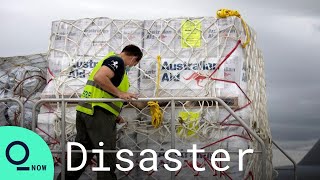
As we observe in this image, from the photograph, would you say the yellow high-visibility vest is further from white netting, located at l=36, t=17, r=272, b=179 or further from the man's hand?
white netting, located at l=36, t=17, r=272, b=179

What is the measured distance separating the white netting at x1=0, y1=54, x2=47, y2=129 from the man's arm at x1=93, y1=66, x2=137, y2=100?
1525mm

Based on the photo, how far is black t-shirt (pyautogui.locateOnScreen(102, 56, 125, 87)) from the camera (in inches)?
208

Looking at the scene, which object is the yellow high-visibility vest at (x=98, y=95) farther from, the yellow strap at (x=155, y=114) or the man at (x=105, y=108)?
the yellow strap at (x=155, y=114)

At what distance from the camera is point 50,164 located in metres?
5.09

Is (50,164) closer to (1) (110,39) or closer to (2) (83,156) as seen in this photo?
(2) (83,156)

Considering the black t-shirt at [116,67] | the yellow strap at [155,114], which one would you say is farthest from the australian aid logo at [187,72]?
the black t-shirt at [116,67]

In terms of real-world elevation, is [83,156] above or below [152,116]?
below

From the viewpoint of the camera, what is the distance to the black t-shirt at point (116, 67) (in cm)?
527

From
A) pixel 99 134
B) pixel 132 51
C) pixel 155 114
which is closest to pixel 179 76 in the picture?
pixel 155 114

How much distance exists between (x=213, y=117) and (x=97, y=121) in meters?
1.20

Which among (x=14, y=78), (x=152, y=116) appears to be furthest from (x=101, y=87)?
(x=14, y=78)

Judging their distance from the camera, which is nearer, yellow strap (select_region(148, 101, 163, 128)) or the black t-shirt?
the black t-shirt

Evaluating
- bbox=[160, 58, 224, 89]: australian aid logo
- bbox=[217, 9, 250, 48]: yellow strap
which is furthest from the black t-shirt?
bbox=[217, 9, 250, 48]: yellow strap

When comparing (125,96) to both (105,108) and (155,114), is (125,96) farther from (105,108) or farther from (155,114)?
(155,114)
